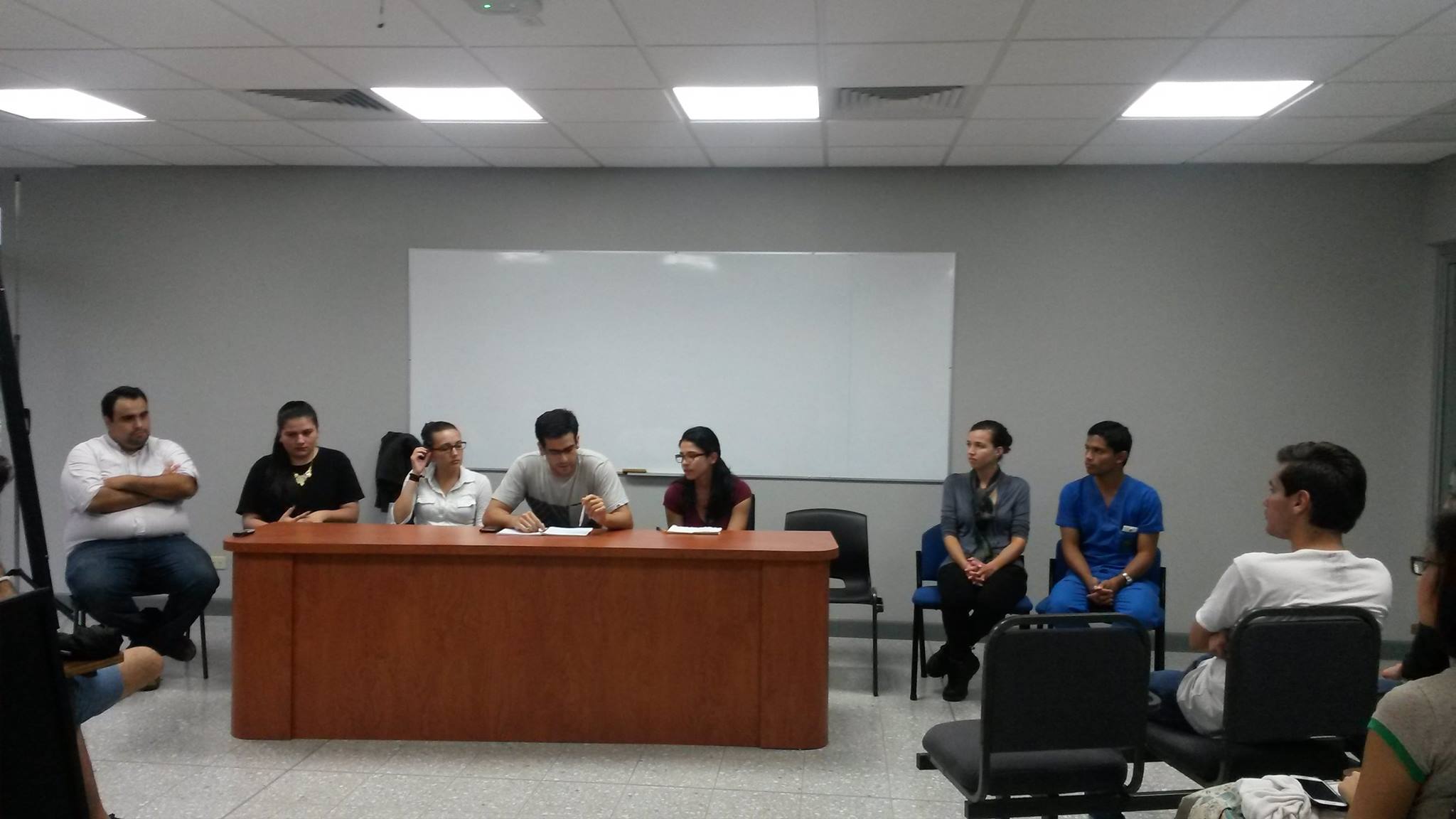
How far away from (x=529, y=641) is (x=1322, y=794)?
2589mm

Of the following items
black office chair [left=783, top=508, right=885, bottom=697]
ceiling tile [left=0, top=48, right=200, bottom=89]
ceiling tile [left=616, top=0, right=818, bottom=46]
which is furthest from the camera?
black office chair [left=783, top=508, right=885, bottom=697]

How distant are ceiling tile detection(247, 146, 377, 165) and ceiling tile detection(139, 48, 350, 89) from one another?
1.12 metres

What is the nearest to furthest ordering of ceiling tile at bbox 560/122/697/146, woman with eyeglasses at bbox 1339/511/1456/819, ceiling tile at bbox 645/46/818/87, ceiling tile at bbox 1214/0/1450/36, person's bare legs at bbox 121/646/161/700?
woman with eyeglasses at bbox 1339/511/1456/819 → person's bare legs at bbox 121/646/161/700 → ceiling tile at bbox 1214/0/1450/36 → ceiling tile at bbox 645/46/818/87 → ceiling tile at bbox 560/122/697/146

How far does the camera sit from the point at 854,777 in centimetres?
334

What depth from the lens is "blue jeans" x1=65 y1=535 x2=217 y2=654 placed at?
4121 mm

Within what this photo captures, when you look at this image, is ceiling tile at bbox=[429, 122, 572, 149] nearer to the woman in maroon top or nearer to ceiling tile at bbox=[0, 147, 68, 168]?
the woman in maroon top

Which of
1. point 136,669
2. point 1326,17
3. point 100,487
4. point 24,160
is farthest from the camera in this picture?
point 24,160

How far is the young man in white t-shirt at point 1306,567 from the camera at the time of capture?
2.30 m

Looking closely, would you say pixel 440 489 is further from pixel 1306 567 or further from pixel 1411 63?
pixel 1411 63

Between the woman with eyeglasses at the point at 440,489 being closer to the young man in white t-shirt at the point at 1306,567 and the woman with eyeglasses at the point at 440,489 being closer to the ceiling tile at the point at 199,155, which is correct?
the ceiling tile at the point at 199,155

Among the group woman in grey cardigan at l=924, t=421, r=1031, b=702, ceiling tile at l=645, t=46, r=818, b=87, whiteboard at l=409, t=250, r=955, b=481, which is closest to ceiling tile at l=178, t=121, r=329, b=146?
whiteboard at l=409, t=250, r=955, b=481

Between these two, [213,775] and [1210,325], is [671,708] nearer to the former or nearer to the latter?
[213,775]

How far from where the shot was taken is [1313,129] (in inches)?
168

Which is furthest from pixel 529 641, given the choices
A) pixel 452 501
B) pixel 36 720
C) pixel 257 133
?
pixel 257 133
